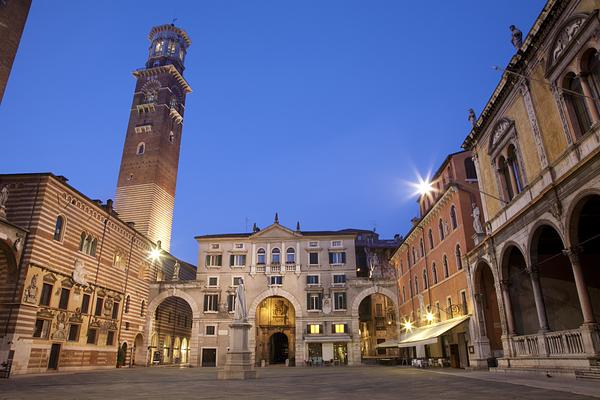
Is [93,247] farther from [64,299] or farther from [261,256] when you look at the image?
[261,256]

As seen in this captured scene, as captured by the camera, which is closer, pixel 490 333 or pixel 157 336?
pixel 490 333

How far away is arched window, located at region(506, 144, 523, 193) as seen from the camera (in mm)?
17420

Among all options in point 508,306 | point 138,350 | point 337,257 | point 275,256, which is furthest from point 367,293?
point 508,306

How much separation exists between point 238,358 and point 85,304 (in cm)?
1862

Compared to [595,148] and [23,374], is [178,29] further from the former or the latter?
[595,148]

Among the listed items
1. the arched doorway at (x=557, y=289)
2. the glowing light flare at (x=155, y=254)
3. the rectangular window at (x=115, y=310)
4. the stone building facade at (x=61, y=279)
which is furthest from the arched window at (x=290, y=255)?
the arched doorway at (x=557, y=289)

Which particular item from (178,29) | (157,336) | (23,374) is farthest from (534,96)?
(178,29)

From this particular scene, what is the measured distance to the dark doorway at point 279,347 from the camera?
163ft

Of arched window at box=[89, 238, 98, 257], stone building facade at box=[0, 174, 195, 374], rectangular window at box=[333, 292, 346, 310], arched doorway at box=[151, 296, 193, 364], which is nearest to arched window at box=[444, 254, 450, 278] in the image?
rectangular window at box=[333, 292, 346, 310]

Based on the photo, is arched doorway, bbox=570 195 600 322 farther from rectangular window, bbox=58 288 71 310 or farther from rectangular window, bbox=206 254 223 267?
rectangular window, bbox=206 254 223 267

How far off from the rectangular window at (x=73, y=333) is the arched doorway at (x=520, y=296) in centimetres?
2872

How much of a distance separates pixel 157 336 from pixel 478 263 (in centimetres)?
3639

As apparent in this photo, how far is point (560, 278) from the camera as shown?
686 inches

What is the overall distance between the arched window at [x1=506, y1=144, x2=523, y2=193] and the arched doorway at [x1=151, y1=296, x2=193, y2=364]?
38460mm
